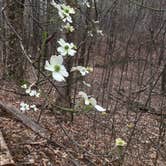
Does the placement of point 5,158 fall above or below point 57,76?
below

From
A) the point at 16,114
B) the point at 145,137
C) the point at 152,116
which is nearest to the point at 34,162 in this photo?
the point at 16,114

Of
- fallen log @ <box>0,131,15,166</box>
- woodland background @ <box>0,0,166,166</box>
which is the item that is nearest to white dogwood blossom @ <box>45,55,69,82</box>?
woodland background @ <box>0,0,166,166</box>

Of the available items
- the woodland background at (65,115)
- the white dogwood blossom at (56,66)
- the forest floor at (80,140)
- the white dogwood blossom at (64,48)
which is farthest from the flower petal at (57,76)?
the forest floor at (80,140)

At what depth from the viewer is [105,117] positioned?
355 inches

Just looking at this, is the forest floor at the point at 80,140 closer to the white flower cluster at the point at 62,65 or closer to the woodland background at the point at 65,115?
the woodland background at the point at 65,115

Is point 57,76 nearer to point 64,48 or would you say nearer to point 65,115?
point 64,48

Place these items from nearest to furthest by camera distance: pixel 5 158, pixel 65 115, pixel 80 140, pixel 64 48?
pixel 64 48 < pixel 5 158 < pixel 80 140 < pixel 65 115

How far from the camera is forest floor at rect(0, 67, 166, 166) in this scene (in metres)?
4.00

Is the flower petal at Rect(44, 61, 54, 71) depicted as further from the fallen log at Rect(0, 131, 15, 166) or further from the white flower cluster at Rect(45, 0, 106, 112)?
the fallen log at Rect(0, 131, 15, 166)

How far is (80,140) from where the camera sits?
6668 mm

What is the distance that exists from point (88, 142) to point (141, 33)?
19.4 m

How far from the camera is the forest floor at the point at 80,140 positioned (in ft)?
13.1

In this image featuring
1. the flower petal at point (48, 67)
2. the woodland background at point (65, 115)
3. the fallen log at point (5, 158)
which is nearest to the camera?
the flower petal at point (48, 67)

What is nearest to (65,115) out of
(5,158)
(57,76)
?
(5,158)
